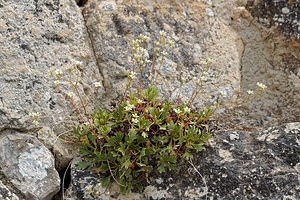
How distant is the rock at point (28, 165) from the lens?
2887 millimetres

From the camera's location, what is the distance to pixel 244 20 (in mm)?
3891

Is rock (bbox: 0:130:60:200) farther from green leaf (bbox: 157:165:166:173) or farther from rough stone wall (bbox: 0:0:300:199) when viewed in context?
green leaf (bbox: 157:165:166:173)

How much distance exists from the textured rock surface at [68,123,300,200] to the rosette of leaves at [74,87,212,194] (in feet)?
0.42

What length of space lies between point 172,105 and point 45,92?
134 cm

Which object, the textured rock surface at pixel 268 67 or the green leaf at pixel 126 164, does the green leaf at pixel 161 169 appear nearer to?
the green leaf at pixel 126 164

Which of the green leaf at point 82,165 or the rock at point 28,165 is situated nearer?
the rock at point 28,165

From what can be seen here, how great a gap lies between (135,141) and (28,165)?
3.33ft

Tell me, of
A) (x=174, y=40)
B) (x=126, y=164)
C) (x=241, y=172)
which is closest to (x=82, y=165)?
(x=126, y=164)

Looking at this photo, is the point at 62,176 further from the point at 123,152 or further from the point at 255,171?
the point at 255,171

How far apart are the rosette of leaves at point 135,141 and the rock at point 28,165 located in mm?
308

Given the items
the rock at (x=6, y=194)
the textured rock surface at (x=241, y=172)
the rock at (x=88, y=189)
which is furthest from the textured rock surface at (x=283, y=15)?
the rock at (x=6, y=194)

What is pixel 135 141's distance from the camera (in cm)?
315

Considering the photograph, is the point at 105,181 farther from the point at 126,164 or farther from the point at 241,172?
the point at 241,172

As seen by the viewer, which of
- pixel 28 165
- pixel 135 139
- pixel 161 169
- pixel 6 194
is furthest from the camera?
pixel 135 139
